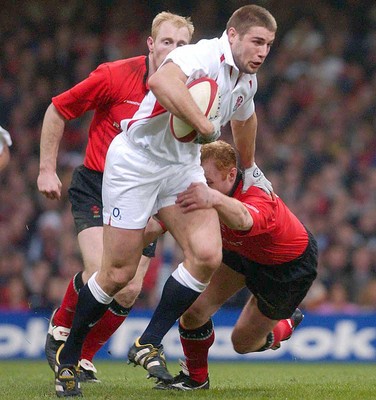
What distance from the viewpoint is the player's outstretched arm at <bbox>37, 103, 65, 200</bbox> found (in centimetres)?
616

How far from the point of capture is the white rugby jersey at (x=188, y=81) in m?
5.52

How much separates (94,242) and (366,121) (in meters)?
8.55

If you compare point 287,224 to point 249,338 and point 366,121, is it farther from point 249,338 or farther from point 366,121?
point 366,121

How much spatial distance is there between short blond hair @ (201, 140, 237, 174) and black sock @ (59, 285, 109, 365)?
45.2 inches

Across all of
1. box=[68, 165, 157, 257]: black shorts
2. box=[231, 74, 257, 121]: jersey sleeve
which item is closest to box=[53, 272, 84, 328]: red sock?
box=[68, 165, 157, 257]: black shorts

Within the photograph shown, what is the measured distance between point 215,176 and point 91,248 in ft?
3.65

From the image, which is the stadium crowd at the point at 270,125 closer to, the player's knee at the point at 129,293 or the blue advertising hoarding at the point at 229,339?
the blue advertising hoarding at the point at 229,339

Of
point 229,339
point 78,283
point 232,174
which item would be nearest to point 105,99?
point 232,174

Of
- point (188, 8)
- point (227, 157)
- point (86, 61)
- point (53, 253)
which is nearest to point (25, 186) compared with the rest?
point (53, 253)

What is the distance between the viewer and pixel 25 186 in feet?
43.6

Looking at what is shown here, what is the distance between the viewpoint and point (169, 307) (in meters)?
5.72

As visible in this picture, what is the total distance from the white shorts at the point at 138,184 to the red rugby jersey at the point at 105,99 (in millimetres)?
1101

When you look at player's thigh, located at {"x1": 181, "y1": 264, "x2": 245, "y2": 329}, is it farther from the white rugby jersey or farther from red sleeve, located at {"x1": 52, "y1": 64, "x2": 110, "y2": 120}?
red sleeve, located at {"x1": 52, "y1": 64, "x2": 110, "y2": 120}

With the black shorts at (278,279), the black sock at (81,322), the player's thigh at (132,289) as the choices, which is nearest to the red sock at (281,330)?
the black shorts at (278,279)
